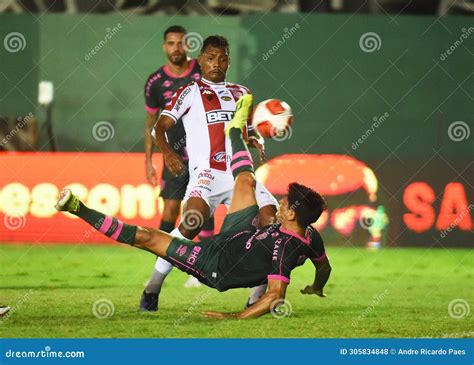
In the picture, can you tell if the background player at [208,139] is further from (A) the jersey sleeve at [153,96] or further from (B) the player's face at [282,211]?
(A) the jersey sleeve at [153,96]

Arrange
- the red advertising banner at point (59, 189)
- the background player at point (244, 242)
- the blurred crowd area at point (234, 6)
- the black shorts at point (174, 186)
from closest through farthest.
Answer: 1. the background player at point (244, 242)
2. the black shorts at point (174, 186)
3. the red advertising banner at point (59, 189)
4. the blurred crowd area at point (234, 6)

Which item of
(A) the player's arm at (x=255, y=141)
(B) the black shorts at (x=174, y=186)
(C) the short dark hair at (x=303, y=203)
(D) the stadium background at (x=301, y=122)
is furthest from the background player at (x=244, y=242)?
(D) the stadium background at (x=301, y=122)

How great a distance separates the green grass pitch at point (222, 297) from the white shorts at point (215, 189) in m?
0.75

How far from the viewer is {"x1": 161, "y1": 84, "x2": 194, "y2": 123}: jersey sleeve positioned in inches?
280

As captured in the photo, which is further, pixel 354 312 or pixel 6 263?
pixel 6 263

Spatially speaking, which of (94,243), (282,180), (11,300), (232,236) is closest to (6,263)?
(94,243)

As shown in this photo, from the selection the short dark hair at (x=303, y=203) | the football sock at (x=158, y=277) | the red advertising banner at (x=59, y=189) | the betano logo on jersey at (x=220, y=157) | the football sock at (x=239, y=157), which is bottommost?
the red advertising banner at (x=59, y=189)

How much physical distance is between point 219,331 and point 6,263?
3.94 metres

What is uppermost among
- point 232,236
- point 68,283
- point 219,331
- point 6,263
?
point 232,236

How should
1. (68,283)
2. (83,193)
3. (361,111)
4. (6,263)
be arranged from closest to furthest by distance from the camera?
(68,283)
(6,263)
(83,193)
(361,111)

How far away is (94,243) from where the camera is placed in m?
10.9

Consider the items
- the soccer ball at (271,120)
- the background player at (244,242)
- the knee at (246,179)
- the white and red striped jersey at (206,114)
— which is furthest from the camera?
the white and red striped jersey at (206,114)

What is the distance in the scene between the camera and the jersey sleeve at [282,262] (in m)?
6.20

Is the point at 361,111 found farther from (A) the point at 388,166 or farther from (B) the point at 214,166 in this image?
(B) the point at 214,166
